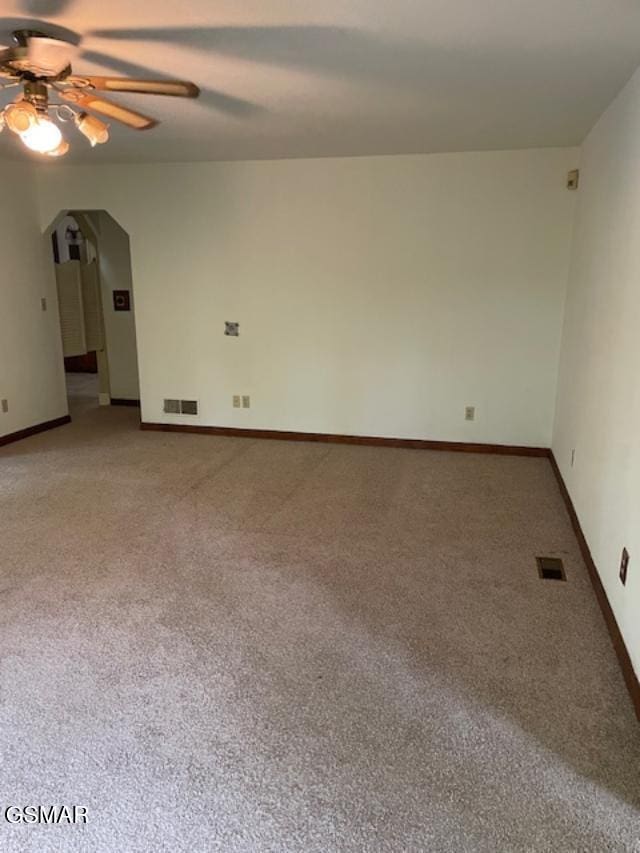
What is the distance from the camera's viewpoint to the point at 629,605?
7.05ft

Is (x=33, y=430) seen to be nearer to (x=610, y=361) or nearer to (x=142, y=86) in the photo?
(x=142, y=86)

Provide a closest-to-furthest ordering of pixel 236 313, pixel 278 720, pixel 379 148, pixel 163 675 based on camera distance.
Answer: pixel 278 720 → pixel 163 675 → pixel 379 148 → pixel 236 313

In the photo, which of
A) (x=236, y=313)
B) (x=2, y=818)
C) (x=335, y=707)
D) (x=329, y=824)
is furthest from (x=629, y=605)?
(x=236, y=313)

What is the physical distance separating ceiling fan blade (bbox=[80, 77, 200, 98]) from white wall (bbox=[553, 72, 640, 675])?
1895 millimetres

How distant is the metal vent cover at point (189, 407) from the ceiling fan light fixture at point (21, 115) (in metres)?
3.20

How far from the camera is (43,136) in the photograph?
240 cm

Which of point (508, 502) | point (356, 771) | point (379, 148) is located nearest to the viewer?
point (356, 771)

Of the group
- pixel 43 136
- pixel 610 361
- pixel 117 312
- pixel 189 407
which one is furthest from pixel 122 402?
pixel 610 361

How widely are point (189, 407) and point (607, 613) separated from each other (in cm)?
393

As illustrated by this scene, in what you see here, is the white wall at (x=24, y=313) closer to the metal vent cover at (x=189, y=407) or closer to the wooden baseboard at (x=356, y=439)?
the wooden baseboard at (x=356, y=439)

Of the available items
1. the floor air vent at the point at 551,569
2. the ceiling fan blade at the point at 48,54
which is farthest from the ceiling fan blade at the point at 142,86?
the floor air vent at the point at 551,569

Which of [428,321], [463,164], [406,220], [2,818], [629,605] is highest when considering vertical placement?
[463,164]

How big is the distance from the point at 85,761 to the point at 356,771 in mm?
815

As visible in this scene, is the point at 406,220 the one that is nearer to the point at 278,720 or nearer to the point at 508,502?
the point at 508,502
